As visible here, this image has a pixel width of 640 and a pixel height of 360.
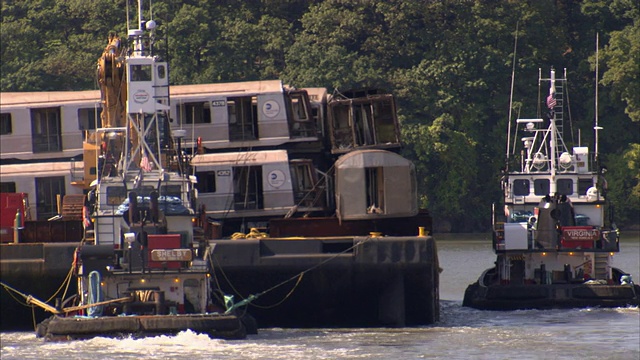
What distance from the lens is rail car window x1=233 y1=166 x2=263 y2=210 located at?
55875mm

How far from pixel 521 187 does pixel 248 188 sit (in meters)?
9.63

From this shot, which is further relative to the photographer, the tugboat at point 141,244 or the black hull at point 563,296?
the black hull at point 563,296

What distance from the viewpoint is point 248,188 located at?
2200 inches

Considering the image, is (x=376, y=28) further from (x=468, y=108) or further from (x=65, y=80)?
(x=65, y=80)

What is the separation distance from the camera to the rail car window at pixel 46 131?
2287 inches

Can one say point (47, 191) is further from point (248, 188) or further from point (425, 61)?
point (425, 61)

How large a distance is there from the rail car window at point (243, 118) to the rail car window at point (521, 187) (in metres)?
8.86

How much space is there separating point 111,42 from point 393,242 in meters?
12.0

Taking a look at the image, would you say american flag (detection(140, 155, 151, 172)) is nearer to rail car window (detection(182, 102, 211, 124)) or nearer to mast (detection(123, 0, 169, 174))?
mast (detection(123, 0, 169, 174))

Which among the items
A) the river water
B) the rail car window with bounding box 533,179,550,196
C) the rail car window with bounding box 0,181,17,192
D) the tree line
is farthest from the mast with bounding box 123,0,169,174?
the tree line

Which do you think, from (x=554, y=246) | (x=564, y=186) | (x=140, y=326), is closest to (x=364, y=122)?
(x=564, y=186)

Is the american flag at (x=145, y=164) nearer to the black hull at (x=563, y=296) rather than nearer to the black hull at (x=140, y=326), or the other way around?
the black hull at (x=140, y=326)

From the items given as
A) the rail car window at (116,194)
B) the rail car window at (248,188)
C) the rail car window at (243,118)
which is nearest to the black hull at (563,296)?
the rail car window at (248,188)

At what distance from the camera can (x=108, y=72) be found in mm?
53750
